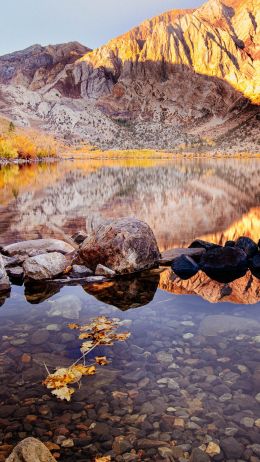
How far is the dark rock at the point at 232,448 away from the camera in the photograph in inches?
186

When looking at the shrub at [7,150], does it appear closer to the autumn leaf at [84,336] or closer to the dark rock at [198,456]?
the autumn leaf at [84,336]

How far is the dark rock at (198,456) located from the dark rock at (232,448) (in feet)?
0.76

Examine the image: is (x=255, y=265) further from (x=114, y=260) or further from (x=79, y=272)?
(x=79, y=272)

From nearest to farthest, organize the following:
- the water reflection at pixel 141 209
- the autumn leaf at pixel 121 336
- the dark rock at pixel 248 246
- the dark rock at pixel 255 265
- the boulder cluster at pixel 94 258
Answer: the autumn leaf at pixel 121 336
the boulder cluster at pixel 94 258
the dark rock at pixel 255 265
the dark rock at pixel 248 246
the water reflection at pixel 141 209

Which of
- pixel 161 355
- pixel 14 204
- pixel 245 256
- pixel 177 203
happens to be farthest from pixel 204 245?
pixel 14 204

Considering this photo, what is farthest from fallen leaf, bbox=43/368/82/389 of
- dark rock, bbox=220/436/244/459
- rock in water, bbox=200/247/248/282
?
rock in water, bbox=200/247/248/282

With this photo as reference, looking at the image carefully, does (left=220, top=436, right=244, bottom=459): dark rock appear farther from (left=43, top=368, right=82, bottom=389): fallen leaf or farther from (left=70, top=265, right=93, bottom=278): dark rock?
(left=70, top=265, right=93, bottom=278): dark rock

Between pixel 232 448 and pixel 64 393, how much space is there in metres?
2.27

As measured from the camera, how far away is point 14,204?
90.7 ft

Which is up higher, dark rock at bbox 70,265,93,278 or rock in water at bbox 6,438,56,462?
rock in water at bbox 6,438,56,462

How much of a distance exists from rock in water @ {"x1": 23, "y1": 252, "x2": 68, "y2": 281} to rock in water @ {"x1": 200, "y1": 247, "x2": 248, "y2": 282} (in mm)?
4043

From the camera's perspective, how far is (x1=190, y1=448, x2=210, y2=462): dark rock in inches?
183

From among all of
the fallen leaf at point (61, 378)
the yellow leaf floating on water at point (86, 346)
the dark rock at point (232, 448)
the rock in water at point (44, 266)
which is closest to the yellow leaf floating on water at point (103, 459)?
the dark rock at point (232, 448)

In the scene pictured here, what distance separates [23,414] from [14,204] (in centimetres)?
2340
